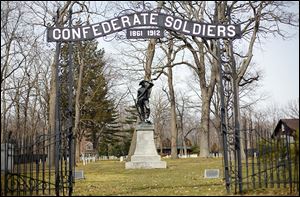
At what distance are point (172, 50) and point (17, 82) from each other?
46.2 feet

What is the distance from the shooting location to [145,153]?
24.8 m

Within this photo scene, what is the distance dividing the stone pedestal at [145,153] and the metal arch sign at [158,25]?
13.4m

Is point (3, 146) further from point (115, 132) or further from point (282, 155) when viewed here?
point (115, 132)

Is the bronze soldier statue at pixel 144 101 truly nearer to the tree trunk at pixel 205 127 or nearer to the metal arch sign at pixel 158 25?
the tree trunk at pixel 205 127

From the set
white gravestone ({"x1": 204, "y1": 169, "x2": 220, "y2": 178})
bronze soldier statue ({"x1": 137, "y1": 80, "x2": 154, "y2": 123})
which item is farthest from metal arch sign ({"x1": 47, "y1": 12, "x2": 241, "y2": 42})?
bronze soldier statue ({"x1": 137, "y1": 80, "x2": 154, "y2": 123})

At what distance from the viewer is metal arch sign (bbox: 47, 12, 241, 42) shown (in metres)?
12.0

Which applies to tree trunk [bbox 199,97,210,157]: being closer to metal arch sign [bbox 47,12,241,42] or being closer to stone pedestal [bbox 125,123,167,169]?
stone pedestal [bbox 125,123,167,169]

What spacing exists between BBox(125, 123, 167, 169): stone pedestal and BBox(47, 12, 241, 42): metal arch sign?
526 inches

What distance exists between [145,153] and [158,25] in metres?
13.9

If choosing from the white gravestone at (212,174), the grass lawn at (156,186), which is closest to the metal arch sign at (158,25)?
the grass lawn at (156,186)

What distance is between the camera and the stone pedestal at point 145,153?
2431cm

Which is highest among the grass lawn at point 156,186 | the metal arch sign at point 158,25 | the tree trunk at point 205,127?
the metal arch sign at point 158,25

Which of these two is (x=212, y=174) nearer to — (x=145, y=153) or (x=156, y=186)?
(x=156, y=186)

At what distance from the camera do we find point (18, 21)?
27750mm
